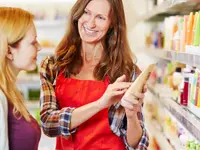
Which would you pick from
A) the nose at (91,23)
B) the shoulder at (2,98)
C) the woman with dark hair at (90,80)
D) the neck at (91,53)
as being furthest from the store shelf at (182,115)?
the shoulder at (2,98)

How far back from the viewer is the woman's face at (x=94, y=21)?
187 cm

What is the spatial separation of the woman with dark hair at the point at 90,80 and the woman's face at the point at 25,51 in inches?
11.7

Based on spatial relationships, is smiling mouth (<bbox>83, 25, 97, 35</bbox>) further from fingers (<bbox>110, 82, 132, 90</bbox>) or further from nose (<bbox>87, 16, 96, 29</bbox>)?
fingers (<bbox>110, 82, 132, 90</bbox>)

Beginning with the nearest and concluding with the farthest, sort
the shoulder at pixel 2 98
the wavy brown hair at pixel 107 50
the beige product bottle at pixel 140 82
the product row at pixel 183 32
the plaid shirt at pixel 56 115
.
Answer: the shoulder at pixel 2 98, the beige product bottle at pixel 140 82, the plaid shirt at pixel 56 115, the wavy brown hair at pixel 107 50, the product row at pixel 183 32

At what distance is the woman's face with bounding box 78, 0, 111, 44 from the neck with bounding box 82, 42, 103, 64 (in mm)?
50

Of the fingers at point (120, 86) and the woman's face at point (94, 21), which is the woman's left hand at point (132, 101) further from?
the woman's face at point (94, 21)

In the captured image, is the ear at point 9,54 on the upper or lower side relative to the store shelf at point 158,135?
upper

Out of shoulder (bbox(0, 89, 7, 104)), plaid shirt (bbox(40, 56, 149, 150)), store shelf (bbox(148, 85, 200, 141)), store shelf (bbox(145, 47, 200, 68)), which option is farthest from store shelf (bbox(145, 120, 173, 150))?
shoulder (bbox(0, 89, 7, 104))

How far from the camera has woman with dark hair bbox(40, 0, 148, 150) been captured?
5.96 ft

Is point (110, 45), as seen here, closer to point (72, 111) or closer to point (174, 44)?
point (72, 111)

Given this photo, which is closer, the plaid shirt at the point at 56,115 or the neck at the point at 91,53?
the plaid shirt at the point at 56,115

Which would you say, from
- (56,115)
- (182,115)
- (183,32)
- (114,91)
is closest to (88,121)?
(56,115)

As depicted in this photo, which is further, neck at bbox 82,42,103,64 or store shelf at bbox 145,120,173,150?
store shelf at bbox 145,120,173,150

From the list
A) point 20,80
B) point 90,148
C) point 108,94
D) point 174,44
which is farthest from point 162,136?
point 20,80
